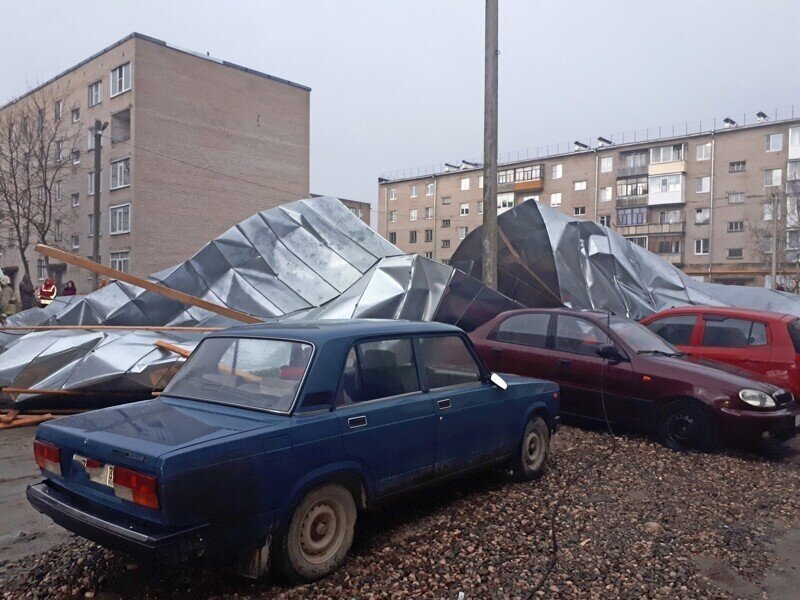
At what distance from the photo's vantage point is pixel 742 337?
8133mm

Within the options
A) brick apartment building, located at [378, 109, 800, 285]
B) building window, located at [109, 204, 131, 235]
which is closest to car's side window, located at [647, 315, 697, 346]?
building window, located at [109, 204, 131, 235]

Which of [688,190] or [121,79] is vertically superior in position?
[121,79]

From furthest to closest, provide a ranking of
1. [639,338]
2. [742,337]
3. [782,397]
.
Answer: [742,337]
[639,338]
[782,397]

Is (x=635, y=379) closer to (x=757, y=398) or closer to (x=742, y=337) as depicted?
(x=757, y=398)

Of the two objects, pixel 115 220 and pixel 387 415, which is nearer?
pixel 387 415

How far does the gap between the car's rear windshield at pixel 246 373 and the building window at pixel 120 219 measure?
33160 millimetres

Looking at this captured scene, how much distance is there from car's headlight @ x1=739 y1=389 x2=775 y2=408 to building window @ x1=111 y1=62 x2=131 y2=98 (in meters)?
35.6

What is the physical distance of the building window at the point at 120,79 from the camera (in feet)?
114

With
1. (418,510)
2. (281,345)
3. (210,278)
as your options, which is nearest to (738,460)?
(418,510)

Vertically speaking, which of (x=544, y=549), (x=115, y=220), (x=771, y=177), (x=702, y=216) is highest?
(x=771, y=177)

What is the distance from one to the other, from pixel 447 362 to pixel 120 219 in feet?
112

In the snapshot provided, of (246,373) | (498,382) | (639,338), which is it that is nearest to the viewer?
(246,373)

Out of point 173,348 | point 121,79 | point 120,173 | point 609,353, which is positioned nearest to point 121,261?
point 120,173

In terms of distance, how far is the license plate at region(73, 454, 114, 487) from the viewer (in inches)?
127
